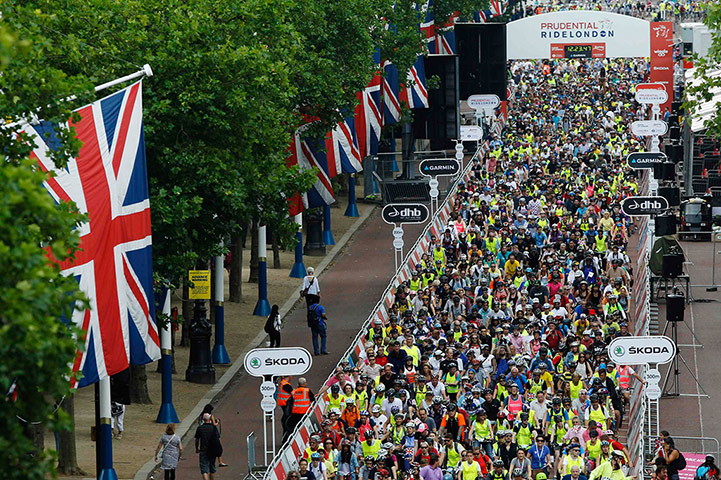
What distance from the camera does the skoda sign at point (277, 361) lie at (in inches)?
953

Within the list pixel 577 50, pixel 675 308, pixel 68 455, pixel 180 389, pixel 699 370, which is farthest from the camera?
pixel 577 50

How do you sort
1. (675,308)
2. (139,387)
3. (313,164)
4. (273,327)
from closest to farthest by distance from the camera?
(675,308) < (139,387) < (273,327) < (313,164)

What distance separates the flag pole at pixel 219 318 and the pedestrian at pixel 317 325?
1903 millimetres

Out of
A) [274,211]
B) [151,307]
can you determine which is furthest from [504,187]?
[151,307]

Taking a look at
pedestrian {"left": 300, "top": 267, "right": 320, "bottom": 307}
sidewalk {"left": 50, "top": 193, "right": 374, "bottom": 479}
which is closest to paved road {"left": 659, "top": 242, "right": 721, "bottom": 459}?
pedestrian {"left": 300, "top": 267, "right": 320, "bottom": 307}

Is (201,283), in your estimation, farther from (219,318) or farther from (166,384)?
(166,384)

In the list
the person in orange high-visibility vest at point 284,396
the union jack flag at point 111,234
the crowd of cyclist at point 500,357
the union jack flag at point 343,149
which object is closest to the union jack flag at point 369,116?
the union jack flag at point 343,149

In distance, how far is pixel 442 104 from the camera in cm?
5444

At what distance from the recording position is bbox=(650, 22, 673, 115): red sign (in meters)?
71.6

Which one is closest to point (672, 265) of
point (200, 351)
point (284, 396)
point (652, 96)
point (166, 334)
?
point (200, 351)

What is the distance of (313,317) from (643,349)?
11037 mm

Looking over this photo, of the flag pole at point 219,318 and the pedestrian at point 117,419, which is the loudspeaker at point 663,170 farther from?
the pedestrian at point 117,419

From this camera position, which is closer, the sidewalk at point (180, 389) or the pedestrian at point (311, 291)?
the sidewalk at point (180, 389)

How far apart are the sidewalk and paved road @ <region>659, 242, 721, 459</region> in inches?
323
